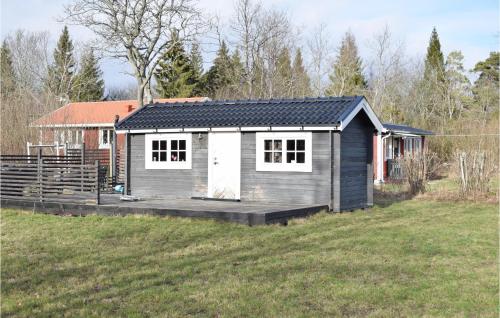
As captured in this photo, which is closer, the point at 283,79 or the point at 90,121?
the point at 90,121

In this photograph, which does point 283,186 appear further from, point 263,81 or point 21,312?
point 263,81

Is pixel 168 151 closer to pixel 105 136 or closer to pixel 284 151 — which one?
pixel 284 151

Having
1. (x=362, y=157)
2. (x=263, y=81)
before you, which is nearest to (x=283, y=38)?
(x=263, y=81)

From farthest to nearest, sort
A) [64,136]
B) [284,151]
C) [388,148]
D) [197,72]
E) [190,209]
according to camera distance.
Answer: [197,72], [388,148], [64,136], [284,151], [190,209]

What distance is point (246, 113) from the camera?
15992mm

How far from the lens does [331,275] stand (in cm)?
775

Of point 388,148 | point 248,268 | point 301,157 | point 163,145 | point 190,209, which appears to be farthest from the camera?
point 388,148

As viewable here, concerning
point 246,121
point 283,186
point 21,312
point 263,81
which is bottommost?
point 21,312

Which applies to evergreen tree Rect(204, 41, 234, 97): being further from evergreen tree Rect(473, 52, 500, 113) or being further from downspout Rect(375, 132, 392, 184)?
downspout Rect(375, 132, 392, 184)

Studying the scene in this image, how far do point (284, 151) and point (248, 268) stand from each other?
7.09 m

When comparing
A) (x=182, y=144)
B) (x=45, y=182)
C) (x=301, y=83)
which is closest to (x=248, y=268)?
(x=182, y=144)

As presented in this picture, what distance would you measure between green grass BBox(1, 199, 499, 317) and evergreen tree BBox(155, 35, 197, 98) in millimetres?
36197

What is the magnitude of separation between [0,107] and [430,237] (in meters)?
20.6

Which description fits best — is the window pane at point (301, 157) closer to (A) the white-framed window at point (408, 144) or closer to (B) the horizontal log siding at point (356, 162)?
(B) the horizontal log siding at point (356, 162)
